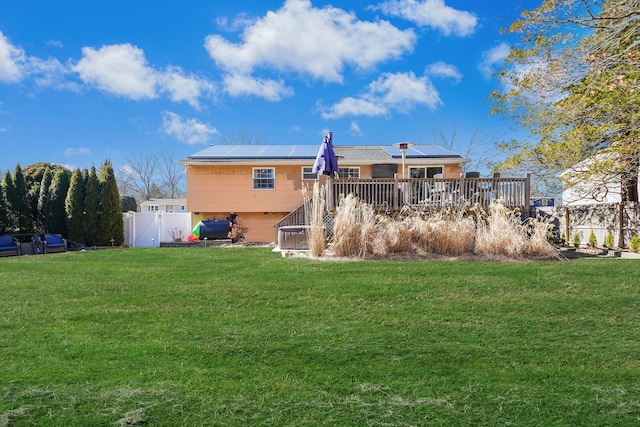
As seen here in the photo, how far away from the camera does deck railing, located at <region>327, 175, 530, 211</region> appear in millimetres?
10836

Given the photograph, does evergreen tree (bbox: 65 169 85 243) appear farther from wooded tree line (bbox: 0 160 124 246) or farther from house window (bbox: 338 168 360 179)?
house window (bbox: 338 168 360 179)

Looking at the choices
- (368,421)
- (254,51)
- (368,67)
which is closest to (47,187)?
(254,51)

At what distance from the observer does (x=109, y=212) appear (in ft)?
47.5

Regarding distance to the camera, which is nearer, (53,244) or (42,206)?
(53,244)

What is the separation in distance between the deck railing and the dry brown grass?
2.29 metres

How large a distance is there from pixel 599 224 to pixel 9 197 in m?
18.7

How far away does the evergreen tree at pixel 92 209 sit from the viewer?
14.2m

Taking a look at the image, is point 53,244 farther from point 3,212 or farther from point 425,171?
point 425,171

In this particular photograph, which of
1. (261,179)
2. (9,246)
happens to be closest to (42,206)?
(9,246)

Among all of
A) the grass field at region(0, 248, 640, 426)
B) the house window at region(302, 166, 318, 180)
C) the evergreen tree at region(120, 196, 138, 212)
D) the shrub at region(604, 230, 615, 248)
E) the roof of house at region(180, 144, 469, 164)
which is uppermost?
the roof of house at region(180, 144, 469, 164)

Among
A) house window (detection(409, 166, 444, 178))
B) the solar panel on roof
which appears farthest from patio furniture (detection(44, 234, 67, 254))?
house window (detection(409, 166, 444, 178))

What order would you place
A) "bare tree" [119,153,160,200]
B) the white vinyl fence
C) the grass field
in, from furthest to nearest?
"bare tree" [119,153,160,200], the white vinyl fence, the grass field

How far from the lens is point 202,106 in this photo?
20.7 m

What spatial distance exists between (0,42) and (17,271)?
8512 mm
